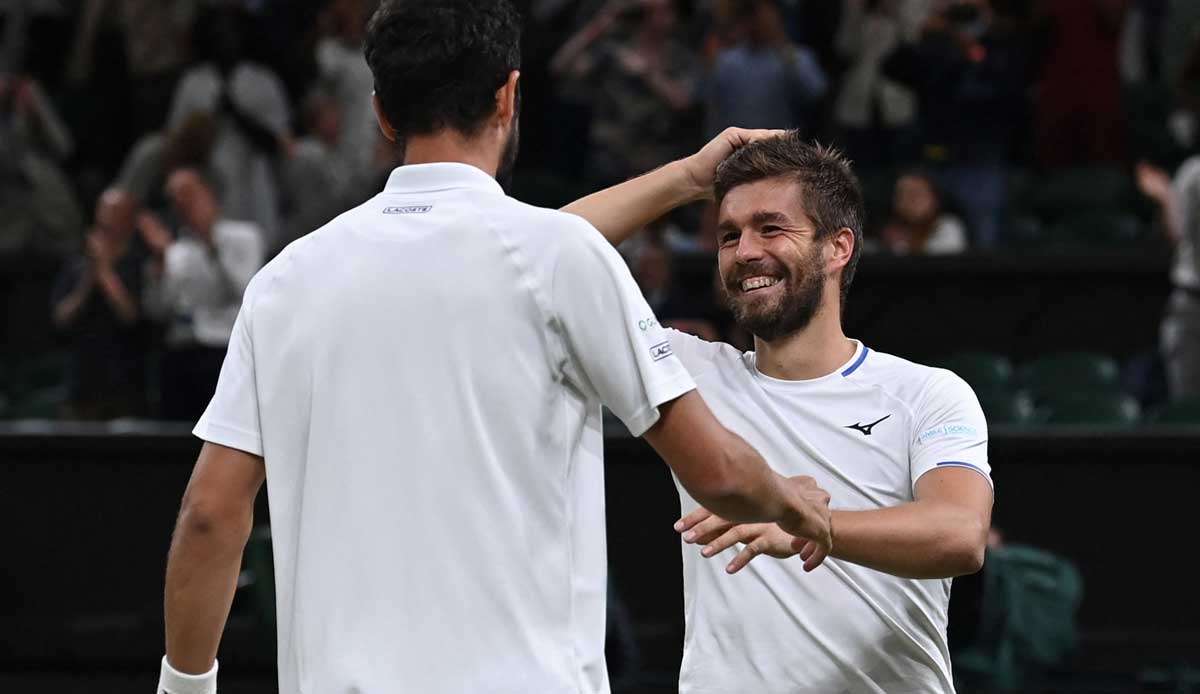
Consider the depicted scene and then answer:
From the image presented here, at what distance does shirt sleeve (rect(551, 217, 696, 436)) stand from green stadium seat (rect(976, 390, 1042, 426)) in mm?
6124

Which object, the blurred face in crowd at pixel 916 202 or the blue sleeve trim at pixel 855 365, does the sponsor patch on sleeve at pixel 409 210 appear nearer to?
the blue sleeve trim at pixel 855 365

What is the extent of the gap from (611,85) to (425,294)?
8.25 meters

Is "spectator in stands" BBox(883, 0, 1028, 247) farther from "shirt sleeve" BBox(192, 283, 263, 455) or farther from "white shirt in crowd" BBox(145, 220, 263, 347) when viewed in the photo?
"shirt sleeve" BBox(192, 283, 263, 455)

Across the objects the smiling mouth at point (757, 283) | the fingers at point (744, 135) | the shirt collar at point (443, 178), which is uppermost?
the fingers at point (744, 135)

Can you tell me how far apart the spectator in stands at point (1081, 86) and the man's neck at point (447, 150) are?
853 cm

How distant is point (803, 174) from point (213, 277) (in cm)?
590

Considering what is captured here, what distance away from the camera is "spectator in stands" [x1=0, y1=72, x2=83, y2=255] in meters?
11.6

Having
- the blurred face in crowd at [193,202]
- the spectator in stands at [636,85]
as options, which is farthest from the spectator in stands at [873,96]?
the blurred face in crowd at [193,202]

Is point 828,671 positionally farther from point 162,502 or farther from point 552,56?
point 552,56

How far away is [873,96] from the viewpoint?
11.0m

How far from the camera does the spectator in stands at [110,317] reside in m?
9.84

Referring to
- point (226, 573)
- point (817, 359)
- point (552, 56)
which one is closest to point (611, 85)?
point (552, 56)

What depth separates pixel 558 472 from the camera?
2.74m

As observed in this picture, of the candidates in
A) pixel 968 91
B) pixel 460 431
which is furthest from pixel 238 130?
pixel 460 431
